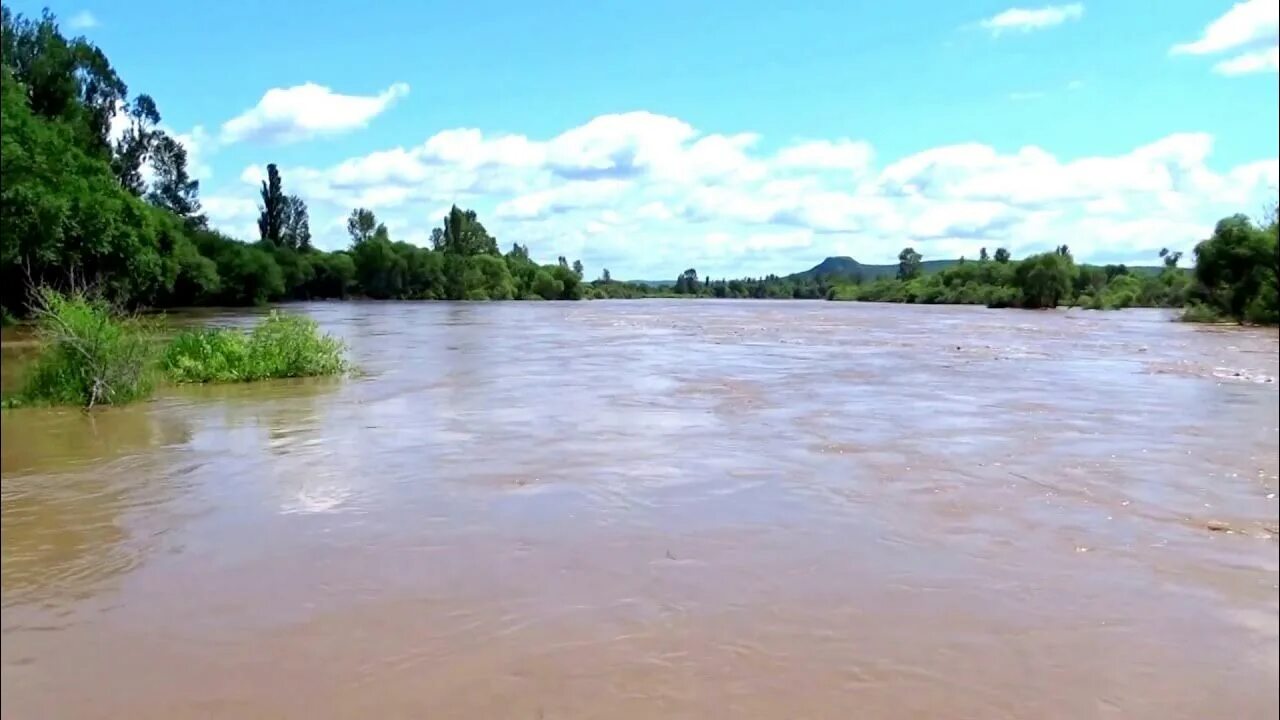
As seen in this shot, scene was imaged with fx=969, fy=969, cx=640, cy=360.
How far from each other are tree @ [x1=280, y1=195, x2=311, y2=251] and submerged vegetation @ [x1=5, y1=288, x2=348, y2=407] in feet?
259

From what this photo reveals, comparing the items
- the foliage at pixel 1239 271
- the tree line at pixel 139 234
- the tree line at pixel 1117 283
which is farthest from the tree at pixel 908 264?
the foliage at pixel 1239 271

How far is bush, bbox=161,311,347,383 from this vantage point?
20750 mm

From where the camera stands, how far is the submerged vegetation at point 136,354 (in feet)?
51.3

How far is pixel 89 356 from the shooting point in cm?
1639

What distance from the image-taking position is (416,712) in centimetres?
525

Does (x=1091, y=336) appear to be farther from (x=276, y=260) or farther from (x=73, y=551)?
(x=276, y=260)

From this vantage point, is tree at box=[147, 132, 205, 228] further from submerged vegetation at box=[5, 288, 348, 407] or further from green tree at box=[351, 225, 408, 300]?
submerged vegetation at box=[5, 288, 348, 407]

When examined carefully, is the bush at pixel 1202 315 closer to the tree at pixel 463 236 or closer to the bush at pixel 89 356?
the bush at pixel 89 356

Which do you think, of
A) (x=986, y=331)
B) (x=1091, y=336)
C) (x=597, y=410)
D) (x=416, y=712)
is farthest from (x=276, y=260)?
(x=416, y=712)

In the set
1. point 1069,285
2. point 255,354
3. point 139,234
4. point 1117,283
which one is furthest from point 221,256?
point 1117,283

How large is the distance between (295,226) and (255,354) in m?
83.4

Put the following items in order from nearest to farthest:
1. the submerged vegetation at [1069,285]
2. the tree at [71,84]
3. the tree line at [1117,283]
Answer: the tree at [71,84]
the tree line at [1117,283]
the submerged vegetation at [1069,285]

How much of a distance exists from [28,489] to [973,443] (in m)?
11.6

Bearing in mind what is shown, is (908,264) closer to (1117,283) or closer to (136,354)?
(1117,283)
